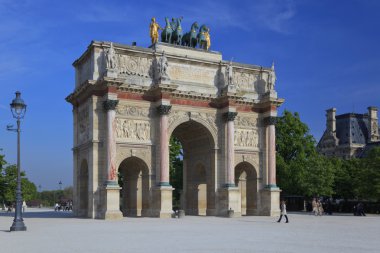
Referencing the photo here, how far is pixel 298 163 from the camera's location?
184 ft

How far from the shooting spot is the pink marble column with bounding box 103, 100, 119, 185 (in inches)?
1470

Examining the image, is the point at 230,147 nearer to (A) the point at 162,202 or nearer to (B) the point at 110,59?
(A) the point at 162,202

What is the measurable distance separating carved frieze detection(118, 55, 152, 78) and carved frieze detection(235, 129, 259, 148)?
30.2 ft

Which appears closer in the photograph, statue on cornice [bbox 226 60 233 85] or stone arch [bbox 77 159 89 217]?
stone arch [bbox 77 159 89 217]

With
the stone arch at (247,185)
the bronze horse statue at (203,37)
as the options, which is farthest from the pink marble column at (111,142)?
the stone arch at (247,185)

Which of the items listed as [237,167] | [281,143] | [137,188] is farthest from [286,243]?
[281,143]

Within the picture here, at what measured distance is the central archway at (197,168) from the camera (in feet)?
143

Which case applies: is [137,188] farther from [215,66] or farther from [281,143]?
[281,143]

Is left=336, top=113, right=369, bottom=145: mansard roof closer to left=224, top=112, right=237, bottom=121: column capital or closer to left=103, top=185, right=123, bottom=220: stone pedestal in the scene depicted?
left=224, top=112, right=237, bottom=121: column capital

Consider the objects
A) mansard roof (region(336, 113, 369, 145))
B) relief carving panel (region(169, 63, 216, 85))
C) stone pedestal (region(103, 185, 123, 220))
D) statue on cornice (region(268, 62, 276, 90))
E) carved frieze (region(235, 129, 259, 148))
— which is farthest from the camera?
mansard roof (region(336, 113, 369, 145))

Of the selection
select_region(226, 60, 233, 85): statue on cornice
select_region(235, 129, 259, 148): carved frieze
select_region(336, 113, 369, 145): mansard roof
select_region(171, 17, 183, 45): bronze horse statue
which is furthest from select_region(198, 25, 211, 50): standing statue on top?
select_region(336, 113, 369, 145): mansard roof

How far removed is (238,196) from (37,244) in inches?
1075

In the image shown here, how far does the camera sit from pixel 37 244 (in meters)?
16.9

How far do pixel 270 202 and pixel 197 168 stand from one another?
697 centimetres
